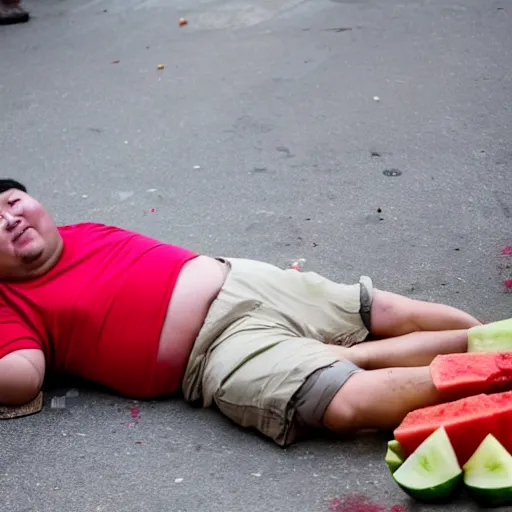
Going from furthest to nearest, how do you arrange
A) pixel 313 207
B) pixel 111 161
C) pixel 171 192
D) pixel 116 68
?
pixel 116 68 → pixel 111 161 → pixel 171 192 → pixel 313 207

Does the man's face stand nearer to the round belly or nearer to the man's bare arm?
the man's bare arm

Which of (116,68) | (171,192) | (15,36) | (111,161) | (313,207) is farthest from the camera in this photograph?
(15,36)

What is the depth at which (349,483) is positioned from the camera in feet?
7.70

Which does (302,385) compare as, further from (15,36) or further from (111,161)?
(15,36)

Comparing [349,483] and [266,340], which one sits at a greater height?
[266,340]

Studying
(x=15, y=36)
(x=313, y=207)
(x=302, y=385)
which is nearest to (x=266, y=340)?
(x=302, y=385)

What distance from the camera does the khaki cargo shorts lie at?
245cm

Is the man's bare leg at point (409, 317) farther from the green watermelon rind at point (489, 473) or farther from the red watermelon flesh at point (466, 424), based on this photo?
the green watermelon rind at point (489, 473)

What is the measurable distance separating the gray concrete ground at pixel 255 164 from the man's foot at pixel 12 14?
102mm

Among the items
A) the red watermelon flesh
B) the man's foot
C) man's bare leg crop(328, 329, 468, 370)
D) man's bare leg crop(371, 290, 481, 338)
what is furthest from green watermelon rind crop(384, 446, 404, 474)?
the man's foot

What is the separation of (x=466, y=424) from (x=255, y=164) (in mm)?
2405

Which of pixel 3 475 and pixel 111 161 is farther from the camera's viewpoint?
pixel 111 161

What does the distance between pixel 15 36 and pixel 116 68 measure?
131cm

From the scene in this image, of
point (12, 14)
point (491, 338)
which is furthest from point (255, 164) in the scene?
point (12, 14)
